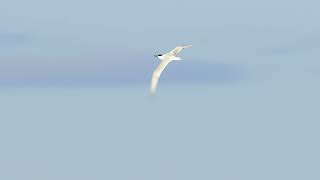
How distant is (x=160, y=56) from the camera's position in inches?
4919

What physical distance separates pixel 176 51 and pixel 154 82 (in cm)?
606

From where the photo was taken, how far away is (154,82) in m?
119

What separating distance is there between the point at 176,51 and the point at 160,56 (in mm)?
4314

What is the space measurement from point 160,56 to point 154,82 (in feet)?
24.6
